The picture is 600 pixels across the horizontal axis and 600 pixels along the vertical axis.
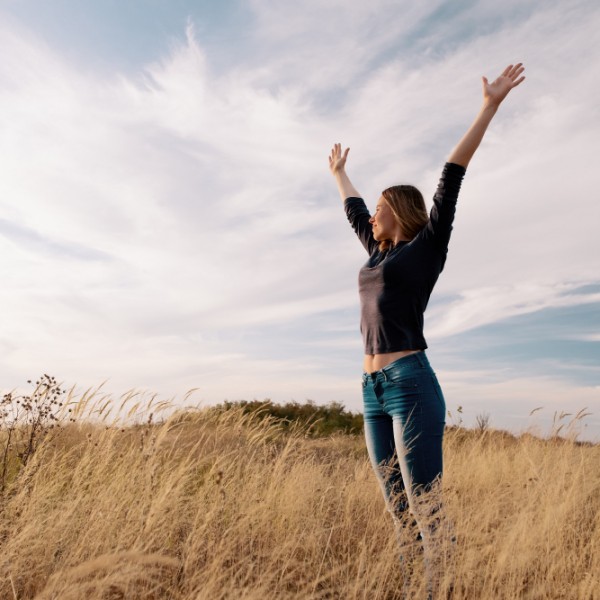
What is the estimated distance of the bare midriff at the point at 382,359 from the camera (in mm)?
3191

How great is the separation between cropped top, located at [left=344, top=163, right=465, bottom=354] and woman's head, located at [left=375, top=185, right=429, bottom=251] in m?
0.12

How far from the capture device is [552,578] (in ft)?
13.1

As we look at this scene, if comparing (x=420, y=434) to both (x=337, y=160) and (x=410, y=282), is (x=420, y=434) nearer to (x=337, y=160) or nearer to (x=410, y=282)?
(x=410, y=282)

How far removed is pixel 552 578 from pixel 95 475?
3.81 metres

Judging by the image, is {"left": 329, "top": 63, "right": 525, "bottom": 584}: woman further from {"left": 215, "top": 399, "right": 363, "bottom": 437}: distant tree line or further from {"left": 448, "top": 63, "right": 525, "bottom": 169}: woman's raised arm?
{"left": 215, "top": 399, "right": 363, "bottom": 437}: distant tree line

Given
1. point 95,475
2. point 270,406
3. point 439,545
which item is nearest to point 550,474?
point 439,545

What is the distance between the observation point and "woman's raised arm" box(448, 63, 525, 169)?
3.21 m

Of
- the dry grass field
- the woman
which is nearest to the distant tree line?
the dry grass field

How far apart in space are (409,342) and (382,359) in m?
0.18

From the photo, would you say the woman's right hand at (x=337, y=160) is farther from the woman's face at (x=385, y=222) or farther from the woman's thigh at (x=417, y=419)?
the woman's thigh at (x=417, y=419)

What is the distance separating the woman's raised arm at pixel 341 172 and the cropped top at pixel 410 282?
156 cm

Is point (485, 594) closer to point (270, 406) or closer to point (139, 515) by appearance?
point (139, 515)

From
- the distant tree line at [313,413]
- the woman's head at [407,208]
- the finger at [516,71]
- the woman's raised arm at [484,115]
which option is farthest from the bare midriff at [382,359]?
the distant tree line at [313,413]

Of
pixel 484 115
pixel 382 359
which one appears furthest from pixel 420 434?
pixel 484 115
